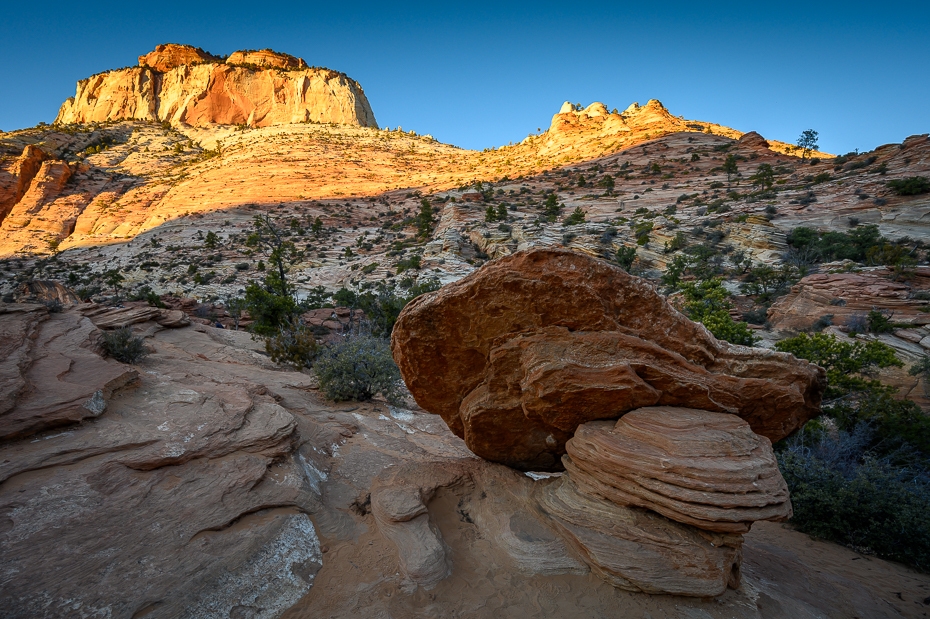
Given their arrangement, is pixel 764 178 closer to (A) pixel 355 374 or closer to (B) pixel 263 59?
(A) pixel 355 374

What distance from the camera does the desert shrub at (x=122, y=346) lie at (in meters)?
7.62

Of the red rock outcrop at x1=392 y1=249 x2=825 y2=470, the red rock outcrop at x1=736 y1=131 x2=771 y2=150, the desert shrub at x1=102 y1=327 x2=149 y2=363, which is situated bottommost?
the desert shrub at x1=102 y1=327 x2=149 y2=363

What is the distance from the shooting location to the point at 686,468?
3.57 metres

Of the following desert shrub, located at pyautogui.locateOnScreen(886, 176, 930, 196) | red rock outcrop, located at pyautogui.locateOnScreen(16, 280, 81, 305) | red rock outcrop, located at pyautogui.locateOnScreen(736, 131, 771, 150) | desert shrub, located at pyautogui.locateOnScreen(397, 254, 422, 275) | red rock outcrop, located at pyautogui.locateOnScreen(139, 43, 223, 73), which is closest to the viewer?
red rock outcrop, located at pyautogui.locateOnScreen(16, 280, 81, 305)

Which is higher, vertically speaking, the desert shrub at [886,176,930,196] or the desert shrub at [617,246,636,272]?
the desert shrub at [886,176,930,196]

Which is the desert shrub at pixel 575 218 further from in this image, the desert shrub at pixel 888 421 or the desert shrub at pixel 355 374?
the desert shrub at pixel 355 374

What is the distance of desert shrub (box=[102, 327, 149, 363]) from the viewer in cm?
762

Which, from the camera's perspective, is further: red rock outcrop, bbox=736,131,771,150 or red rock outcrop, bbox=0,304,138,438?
red rock outcrop, bbox=736,131,771,150

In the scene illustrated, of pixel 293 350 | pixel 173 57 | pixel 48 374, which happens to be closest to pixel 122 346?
pixel 48 374

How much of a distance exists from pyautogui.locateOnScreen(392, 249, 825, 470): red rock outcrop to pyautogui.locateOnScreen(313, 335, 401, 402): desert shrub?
15.2 feet

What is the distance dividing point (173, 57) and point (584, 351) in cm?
14190

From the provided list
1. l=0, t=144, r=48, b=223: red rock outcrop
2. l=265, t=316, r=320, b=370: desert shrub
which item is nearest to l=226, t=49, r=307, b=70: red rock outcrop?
l=0, t=144, r=48, b=223: red rock outcrop

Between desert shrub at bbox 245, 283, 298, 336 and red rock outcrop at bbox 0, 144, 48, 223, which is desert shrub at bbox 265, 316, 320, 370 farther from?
red rock outcrop at bbox 0, 144, 48, 223

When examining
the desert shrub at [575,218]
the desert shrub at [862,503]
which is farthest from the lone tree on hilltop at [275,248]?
the desert shrub at [575,218]
